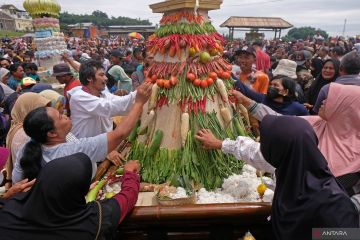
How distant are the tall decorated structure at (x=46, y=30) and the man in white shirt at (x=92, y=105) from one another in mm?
6188

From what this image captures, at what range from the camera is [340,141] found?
2.11m

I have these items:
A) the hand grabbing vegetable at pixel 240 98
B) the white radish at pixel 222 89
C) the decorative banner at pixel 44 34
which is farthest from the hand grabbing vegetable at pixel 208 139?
the decorative banner at pixel 44 34

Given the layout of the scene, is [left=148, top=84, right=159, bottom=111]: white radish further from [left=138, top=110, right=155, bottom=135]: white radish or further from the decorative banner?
the decorative banner

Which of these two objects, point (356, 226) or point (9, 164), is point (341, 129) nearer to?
point (356, 226)

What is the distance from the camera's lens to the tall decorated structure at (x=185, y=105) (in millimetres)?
2406

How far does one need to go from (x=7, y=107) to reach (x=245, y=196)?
4172mm

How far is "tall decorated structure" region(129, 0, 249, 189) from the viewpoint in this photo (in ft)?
7.89

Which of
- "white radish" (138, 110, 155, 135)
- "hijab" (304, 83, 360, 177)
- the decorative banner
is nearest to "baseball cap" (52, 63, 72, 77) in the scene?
"white radish" (138, 110, 155, 135)

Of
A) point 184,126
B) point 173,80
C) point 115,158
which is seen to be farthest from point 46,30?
point 184,126

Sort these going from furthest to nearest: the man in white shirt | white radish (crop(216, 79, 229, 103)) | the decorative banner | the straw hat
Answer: the decorative banner < the straw hat < the man in white shirt < white radish (crop(216, 79, 229, 103))

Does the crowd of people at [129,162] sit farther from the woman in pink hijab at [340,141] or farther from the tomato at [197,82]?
the tomato at [197,82]

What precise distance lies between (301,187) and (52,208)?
132 centimetres

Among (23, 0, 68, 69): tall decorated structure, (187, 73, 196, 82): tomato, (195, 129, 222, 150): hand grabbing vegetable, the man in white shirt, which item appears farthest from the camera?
(23, 0, 68, 69): tall decorated structure

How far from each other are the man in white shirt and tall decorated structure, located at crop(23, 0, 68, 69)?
20.3 feet
